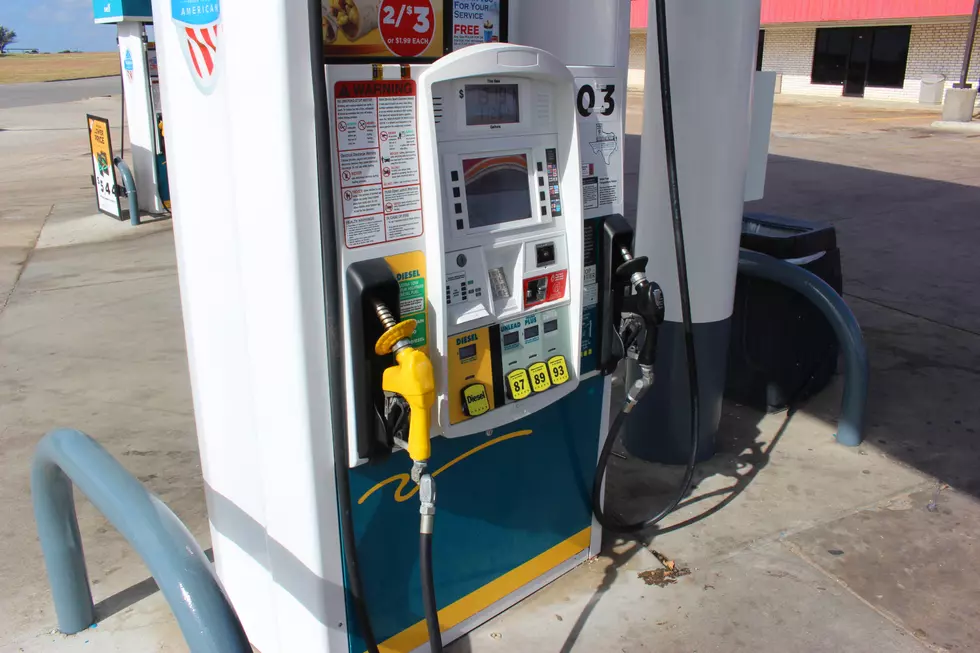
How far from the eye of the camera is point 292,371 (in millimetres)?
2107

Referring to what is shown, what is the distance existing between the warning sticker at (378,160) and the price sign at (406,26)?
0.35 feet

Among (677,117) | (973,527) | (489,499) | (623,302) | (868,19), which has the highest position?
(868,19)

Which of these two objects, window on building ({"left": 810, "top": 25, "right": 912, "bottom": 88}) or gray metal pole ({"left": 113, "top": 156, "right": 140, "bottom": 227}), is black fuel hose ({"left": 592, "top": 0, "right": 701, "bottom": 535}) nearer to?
gray metal pole ({"left": 113, "top": 156, "right": 140, "bottom": 227})

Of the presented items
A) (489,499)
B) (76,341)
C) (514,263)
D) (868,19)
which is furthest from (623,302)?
(868,19)

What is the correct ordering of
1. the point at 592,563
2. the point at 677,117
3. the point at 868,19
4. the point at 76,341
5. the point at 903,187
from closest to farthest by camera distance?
the point at 592,563 → the point at 677,117 → the point at 76,341 → the point at 903,187 → the point at 868,19

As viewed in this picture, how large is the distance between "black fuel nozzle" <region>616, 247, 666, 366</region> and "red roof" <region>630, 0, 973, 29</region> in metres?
18.8

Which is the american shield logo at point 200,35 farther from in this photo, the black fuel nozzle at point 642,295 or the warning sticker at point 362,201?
the black fuel nozzle at point 642,295

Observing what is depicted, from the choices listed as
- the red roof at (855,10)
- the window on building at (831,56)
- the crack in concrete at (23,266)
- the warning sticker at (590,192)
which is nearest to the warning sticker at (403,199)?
the warning sticker at (590,192)

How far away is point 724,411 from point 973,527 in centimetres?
140

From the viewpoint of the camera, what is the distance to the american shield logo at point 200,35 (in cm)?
204

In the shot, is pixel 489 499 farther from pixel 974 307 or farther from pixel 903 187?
pixel 903 187

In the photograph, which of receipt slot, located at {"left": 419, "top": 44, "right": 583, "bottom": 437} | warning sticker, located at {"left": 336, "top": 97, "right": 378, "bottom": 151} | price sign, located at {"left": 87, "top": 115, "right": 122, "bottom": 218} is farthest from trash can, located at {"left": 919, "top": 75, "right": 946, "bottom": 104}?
warning sticker, located at {"left": 336, "top": 97, "right": 378, "bottom": 151}

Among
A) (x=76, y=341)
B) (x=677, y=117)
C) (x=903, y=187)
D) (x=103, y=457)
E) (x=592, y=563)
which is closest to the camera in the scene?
(x=103, y=457)

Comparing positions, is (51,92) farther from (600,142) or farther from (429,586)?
(429,586)
